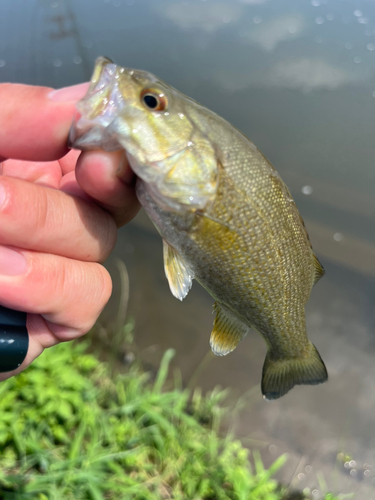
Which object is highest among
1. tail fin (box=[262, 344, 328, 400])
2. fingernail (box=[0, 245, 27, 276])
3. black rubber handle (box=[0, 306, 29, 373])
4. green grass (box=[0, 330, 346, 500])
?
fingernail (box=[0, 245, 27, 276])

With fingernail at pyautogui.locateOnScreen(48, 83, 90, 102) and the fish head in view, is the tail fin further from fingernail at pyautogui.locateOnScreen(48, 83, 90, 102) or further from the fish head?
fingernail at pyautogui.locateOnScreen(48, 83, 90, 102)

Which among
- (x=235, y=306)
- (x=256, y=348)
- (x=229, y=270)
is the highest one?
(x=229, y=270)

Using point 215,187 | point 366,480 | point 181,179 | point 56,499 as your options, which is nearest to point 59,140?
point 181,179

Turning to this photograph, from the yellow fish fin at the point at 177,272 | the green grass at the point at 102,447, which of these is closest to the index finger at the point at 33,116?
the yellow fish fin at the point at 177,272

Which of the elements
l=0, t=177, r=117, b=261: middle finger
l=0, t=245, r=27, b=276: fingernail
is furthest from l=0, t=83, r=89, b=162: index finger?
l=0, t=245, r=27, b=276: fingernail

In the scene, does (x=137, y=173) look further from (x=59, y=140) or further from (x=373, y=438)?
(x=373, y=438)

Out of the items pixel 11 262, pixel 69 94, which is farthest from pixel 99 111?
pixel 11 262

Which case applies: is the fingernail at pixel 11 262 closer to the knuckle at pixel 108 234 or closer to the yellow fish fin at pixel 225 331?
the knuckle at pixel 108 234
